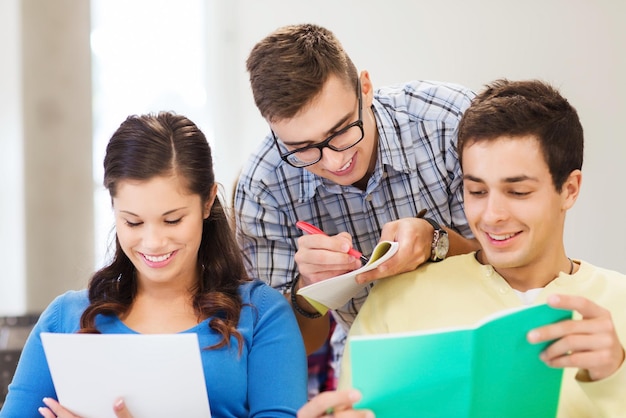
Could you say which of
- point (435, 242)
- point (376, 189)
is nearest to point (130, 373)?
point (435, 242)

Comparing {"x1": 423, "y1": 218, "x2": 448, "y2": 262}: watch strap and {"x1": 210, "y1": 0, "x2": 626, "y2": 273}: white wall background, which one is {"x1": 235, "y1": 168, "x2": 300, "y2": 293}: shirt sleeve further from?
{"x1": 210, "y1": 0, "x2": 626, "y2": 273}: white wall background

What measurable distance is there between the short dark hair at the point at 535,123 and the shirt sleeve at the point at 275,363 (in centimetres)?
53

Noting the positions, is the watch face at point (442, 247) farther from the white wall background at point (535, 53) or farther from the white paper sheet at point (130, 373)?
the white wall background at point (535, 53)

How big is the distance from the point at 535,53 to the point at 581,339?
2.15 meters

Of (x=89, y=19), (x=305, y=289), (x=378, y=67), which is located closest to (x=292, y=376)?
(x=305, y=289)

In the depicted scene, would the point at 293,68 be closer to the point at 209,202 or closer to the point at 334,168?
the point at 334,168

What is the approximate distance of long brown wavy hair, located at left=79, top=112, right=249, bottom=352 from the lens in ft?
5.94

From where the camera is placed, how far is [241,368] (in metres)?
1.77

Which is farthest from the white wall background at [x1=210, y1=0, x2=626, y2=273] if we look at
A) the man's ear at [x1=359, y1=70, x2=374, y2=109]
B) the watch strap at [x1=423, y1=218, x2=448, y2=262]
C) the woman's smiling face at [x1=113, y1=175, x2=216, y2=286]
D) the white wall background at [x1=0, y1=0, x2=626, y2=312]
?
the woman's smiling face at [x1=113, y1=175, x2=216, y2=286]

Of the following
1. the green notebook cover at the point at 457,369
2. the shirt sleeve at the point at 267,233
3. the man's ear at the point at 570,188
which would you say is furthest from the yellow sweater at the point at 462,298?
the shirt sleeve at the point at 267,233

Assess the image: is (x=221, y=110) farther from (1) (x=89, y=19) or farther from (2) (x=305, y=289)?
(2) (x=305, y=289)

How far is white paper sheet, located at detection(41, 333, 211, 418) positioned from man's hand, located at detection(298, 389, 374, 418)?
0.29m

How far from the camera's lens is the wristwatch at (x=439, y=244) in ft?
6.00

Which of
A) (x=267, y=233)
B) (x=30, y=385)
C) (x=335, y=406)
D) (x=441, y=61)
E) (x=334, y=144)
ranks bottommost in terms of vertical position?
(x=30, y=385)
